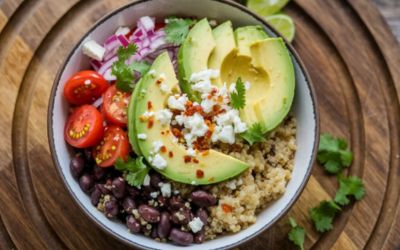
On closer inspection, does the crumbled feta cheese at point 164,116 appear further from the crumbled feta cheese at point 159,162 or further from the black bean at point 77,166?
the black bean at point 77,166

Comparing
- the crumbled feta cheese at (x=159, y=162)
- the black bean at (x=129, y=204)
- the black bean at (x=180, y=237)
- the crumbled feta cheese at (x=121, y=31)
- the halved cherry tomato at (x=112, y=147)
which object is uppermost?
the crumbled feta cheese at (x=121, y=31)

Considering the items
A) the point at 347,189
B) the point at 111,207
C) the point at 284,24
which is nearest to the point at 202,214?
the point at 111,207

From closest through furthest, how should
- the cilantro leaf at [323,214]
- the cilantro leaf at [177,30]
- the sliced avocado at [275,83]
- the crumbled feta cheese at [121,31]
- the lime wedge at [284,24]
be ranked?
the sliced avocado at [275,83] < the cilantro leaf at [177,30] < the crumbled feta cheese at [121,31] < the cilantro leaf at [323,214] < the lime wedge at [284,24]

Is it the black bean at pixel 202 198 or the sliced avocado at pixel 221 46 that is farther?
the sliced avocado at pixel 221 46

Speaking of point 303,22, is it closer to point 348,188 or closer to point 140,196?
point 348,188

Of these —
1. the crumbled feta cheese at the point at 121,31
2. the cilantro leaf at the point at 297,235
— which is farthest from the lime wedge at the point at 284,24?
the cilantro leaf at the point at 297,235

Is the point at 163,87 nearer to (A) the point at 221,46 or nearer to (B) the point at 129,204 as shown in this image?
(A) the point at 221,46
